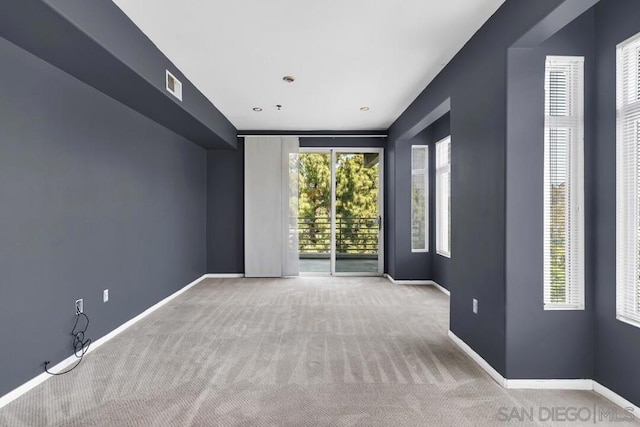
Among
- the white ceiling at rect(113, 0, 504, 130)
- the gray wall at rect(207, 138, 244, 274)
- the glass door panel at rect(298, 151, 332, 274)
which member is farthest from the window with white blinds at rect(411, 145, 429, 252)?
the gray wall at rect(207, 138, 244, 274)

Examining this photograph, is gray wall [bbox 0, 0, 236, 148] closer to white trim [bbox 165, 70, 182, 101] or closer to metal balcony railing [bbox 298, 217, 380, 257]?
white trim [bbox 165, 70, 182, 101]

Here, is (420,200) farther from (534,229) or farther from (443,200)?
(534,229)

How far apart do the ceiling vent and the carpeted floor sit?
2328 millimetres

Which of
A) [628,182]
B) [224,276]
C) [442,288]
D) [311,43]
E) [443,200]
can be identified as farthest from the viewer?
[224,276]

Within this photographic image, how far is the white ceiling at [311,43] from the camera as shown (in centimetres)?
248

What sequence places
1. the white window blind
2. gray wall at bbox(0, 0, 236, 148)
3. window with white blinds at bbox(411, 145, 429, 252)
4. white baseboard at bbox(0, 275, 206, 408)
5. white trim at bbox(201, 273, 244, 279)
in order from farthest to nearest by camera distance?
white trim at bbox(201, 273, 244, 279) < window with white blinds at bbox(411, 145, 429, 252) < the white window blind < white baseboard at bbox(0, 275, 206, 408) < gray wall at bbox(0, 0, 236, 148)

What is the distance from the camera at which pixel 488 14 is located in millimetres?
2582

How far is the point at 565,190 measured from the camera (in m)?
2.46

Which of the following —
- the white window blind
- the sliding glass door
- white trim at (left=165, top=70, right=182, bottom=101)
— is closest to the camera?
white trim at (left=165, top=70, right=182, bottom=101)

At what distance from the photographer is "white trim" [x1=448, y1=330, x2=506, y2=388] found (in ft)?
8.25

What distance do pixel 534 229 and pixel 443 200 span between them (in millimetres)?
3170

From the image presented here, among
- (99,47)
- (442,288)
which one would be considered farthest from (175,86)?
(442,288)

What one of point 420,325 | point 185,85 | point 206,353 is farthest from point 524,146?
point 185,85

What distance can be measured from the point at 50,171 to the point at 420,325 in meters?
3.55
